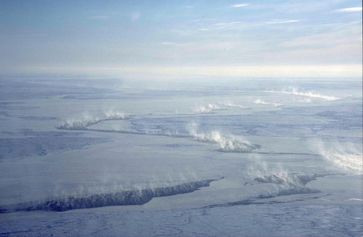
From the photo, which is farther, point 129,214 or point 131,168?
point 131,168

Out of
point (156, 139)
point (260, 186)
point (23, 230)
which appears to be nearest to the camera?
point (23, 230)

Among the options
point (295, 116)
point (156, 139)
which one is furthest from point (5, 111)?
point (295, 116)

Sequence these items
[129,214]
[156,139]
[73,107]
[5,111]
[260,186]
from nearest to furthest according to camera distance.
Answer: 1. [129,214]
2. [260,186]
3. [156,139]
4. [5,111]
5. [73,107]

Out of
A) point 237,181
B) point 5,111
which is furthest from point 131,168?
point 5,111

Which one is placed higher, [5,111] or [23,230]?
[5,111]

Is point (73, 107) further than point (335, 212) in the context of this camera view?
Yes

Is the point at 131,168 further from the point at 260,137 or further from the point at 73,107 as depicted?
the point at 73,107

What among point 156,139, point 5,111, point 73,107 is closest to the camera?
point 156,139

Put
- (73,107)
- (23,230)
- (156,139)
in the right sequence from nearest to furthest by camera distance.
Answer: (23,230) < (156,139) < (73,107)

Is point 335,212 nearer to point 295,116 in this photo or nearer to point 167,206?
point 167,206
